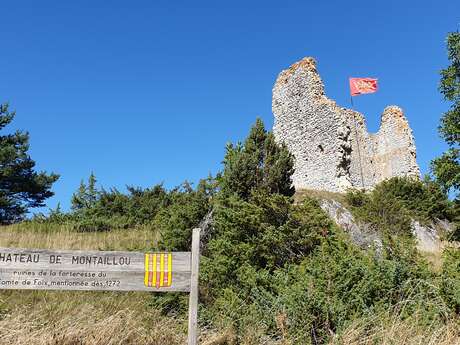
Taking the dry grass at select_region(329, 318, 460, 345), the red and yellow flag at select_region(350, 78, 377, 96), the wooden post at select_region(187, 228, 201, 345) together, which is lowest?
the dry grass at select_region(329, 318, 460, 345)

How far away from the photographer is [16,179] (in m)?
23.6

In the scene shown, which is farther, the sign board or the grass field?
the grass field

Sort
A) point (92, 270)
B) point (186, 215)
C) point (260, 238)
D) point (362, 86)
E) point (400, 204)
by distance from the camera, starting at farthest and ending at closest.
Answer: point (362, 86) → point (400, 204) → point (186, 215) → point (260, 238) → point (92, 270)

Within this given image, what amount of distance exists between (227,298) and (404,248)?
267 cm

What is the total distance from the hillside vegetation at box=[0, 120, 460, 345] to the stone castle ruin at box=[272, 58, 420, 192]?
391 inches

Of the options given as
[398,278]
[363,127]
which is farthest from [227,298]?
[363,127]

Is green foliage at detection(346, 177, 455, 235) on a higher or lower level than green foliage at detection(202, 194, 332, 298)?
higher

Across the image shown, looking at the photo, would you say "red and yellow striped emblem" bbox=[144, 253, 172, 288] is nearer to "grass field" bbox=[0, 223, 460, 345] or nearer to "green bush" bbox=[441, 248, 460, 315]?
"grass field" bbox=[0, 223, 460, 345]

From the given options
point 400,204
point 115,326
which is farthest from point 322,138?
point 115,326

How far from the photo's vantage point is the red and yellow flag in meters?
25.8

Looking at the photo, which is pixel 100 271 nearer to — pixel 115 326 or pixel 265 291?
pixel 115 326

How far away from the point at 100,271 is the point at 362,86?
24.8 m

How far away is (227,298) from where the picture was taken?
5945 mm

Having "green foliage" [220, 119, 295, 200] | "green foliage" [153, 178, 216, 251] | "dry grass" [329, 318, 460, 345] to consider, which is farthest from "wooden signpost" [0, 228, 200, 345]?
"green foliage" [220, 119, 295, 200]
